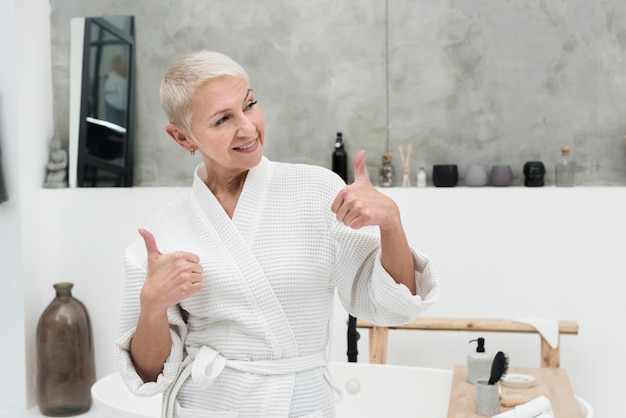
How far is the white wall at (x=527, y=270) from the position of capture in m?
3.60

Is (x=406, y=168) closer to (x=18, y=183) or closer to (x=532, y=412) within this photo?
(x=532, y=412)

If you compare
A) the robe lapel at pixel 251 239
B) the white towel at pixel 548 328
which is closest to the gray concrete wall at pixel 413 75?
the white towel at pixel 548 328

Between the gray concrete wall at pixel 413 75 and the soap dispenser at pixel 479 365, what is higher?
the gray concrete wall at pixel 413 75

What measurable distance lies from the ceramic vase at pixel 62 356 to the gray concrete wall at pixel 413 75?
757 millimetres

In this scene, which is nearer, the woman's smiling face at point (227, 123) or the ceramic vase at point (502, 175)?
the woman's smiling face at point (227, 123)

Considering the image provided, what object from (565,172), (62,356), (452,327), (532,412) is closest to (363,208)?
(532,412)

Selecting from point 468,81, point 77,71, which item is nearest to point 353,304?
point 468,81

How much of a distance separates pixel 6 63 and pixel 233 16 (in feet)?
3.76

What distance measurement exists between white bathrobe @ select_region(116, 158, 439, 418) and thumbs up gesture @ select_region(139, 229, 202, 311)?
0.24 ft

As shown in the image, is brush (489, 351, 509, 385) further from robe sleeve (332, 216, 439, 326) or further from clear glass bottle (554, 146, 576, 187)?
clear glass bottle (554, 146, 576, 187)

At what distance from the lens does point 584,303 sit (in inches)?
143

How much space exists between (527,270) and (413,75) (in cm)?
107

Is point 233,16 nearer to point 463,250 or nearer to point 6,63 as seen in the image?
point 6,63

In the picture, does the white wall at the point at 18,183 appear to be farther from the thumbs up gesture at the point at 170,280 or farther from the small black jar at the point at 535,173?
the thumbs up gesture at the point at 170,280
